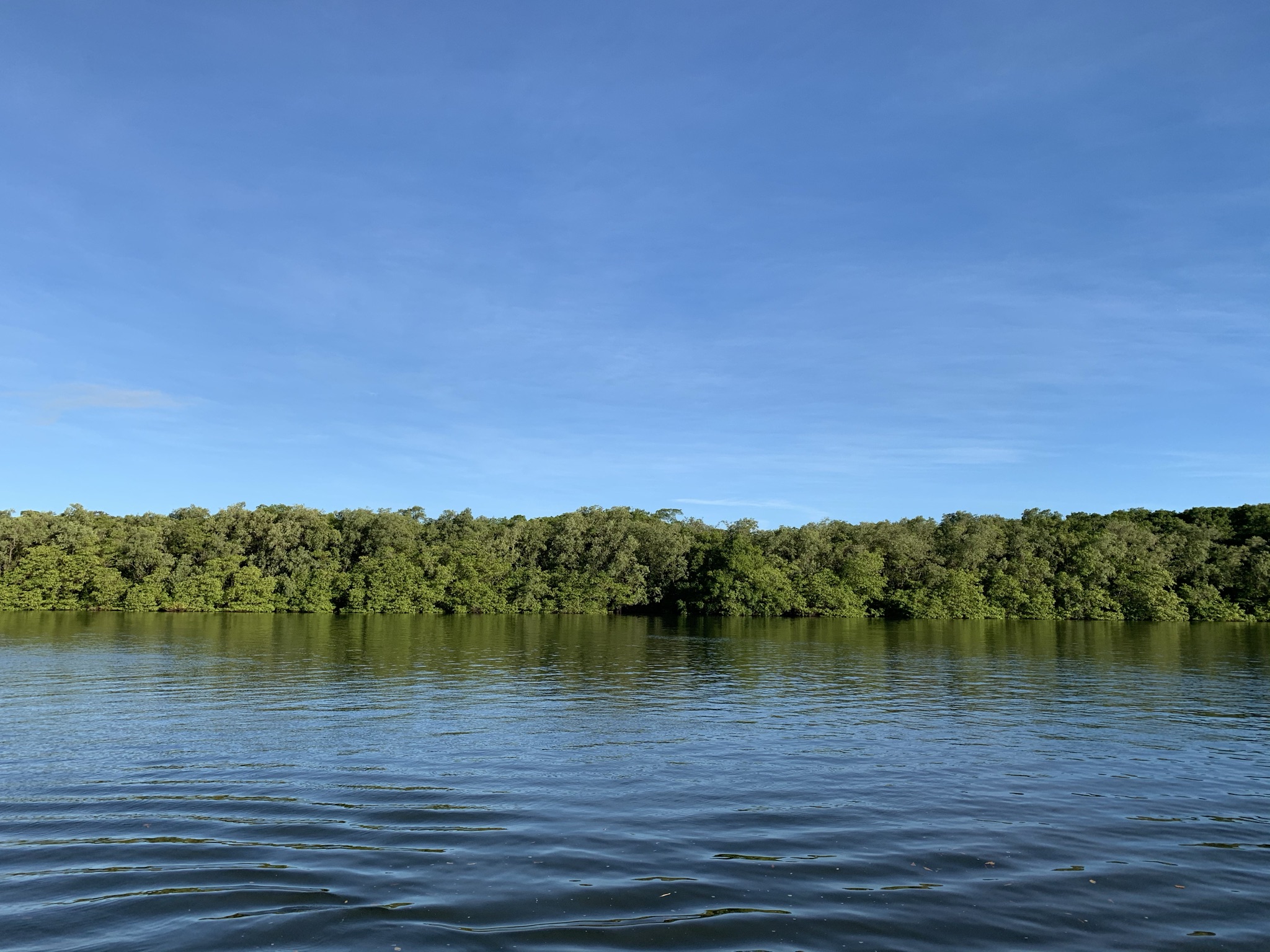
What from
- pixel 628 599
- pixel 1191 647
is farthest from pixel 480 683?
pixel 628 599

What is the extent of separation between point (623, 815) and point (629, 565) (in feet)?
403

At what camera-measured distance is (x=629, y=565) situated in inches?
5477

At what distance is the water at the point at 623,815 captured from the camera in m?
11.3

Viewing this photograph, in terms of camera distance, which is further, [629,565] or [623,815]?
[629,565]

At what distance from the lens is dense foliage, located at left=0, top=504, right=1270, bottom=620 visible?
121938 millimetres

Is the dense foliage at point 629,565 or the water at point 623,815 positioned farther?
the dense foliage at point 629,565

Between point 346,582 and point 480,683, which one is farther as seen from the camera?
point 346,582

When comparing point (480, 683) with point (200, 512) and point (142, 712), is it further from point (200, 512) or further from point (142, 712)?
point (200, 512)

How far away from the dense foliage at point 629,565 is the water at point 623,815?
300 ft

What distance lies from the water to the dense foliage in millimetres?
91313

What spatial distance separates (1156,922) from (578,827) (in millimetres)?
9566

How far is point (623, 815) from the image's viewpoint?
16703mm

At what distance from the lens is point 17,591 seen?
115m

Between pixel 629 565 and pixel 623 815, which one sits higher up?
pixel 629 565
